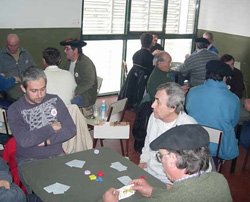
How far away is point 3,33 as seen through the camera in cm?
580

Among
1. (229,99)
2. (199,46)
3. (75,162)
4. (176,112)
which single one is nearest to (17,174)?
(75,162)

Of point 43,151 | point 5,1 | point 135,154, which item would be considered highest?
point 5,1

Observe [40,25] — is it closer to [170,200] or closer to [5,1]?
[5,1]

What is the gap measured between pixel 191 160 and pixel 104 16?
569 centimetres

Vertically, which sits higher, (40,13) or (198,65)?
(40,13)

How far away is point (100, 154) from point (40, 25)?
3878mm

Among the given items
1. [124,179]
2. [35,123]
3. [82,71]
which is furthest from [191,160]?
[82,71]

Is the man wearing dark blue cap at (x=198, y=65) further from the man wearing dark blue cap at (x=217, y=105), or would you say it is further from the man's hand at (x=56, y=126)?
the man's hand at (x=56, y=126)

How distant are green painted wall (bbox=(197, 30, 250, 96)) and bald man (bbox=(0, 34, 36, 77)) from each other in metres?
4.74

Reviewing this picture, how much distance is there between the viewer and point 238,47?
779 centimetres

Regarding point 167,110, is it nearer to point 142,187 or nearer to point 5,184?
point 142,187

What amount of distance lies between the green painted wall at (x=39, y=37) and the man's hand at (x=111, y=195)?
4357 millimetres

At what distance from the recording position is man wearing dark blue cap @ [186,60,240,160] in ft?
12.2

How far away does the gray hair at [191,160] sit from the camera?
1886mm
